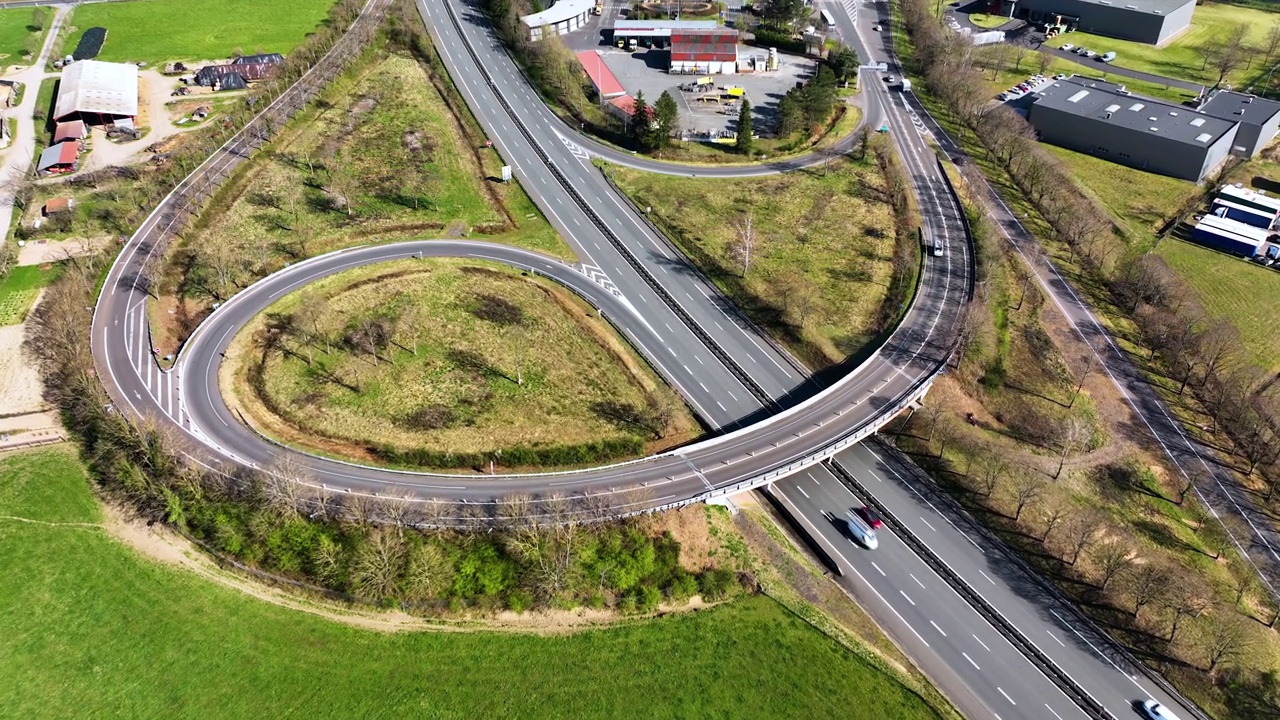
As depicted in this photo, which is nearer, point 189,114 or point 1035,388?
point 1035,388

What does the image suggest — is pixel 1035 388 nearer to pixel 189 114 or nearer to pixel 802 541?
pixel 802 541

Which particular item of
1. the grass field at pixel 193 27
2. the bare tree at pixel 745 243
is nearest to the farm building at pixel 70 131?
the grass field at pixel 193 27

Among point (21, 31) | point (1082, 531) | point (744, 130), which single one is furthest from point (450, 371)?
point (21, 31)

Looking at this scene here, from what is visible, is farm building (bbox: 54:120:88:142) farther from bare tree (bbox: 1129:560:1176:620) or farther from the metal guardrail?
bare tree (bbox: 1129:560:1176:620)

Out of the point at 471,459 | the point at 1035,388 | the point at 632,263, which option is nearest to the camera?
the point at 471,459

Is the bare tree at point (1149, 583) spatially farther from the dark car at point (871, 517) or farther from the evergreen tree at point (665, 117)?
the evergreen tree at point (665, 117)

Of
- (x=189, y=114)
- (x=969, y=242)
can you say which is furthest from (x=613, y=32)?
(x=969, y=242)
